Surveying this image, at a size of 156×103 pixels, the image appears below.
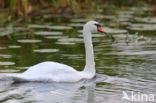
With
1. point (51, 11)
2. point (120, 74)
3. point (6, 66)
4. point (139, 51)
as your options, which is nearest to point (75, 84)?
point (120, 74)

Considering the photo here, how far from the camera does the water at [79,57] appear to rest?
22.9 ft

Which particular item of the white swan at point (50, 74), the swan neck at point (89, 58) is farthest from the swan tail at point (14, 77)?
the swan neck at point (89, 58)

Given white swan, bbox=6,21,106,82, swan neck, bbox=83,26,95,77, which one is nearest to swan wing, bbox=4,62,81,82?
white swan, bbox=6,21,106,82

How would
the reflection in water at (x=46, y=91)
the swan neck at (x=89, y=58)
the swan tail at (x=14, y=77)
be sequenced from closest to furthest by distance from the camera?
the reflection in water at (x=46, y=91), the swan tail at (x=14, y=77), the swan neck at (x=89, y=58)

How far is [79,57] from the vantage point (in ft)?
32.9

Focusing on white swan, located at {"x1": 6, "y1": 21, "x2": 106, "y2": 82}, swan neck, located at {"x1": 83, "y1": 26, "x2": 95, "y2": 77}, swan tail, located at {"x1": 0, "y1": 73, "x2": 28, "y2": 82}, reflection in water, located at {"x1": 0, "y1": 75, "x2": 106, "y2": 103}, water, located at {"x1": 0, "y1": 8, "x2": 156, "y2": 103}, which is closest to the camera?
reflection in water, located at {"x1": 0, "y1": 75, "x2": 106, "y2": 103}

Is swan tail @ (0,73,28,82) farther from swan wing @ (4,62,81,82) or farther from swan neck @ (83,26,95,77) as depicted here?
swan neck @ (83,26,95,77)

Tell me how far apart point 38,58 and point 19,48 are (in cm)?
140

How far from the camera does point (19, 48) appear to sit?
11.1 m

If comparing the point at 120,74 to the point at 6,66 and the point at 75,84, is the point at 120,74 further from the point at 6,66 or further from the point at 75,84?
the point at 6,66

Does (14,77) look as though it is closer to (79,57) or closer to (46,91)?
(46,91)

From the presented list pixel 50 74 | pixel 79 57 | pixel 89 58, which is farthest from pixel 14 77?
pixel 79 57

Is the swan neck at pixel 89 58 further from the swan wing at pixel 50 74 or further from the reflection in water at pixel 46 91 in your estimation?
the swan wing at pixel 50 74

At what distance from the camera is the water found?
6969 millimetres
